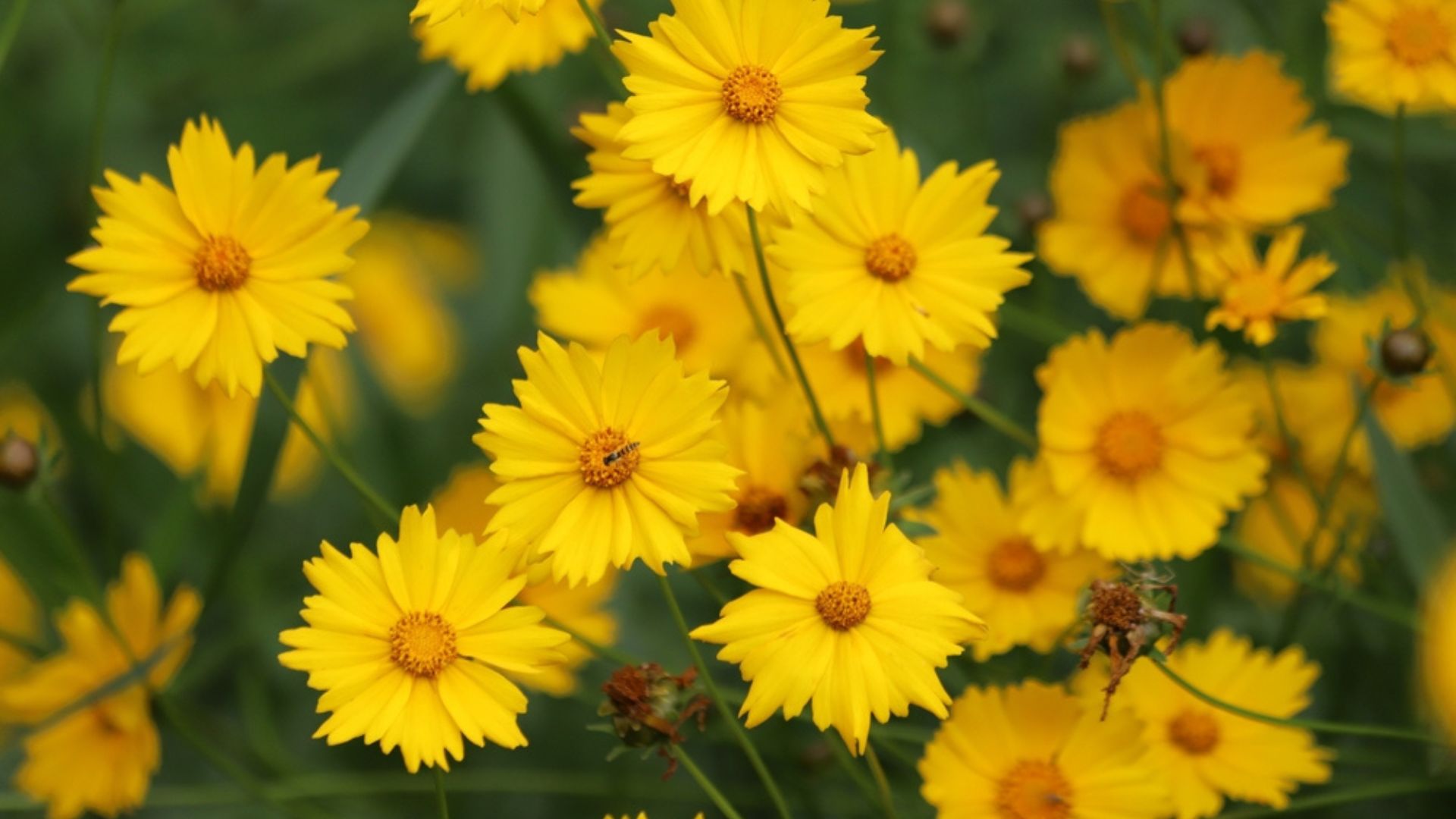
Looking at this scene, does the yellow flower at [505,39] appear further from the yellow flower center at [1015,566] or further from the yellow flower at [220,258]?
the yellow flower center at [1015,566]

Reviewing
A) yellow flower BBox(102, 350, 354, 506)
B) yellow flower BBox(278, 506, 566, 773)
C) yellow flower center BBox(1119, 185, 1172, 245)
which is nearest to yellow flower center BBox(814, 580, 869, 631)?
yellow flower BBox(278, 506, 566, 773)

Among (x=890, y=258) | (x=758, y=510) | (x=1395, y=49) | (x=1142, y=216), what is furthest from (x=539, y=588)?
(x=1395, y=49)

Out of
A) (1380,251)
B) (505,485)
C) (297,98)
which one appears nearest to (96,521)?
(297,98)

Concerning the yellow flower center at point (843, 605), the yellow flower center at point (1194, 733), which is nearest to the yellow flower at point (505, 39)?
the yellow flower center at point (843, 605)

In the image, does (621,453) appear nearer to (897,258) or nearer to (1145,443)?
(897,258)

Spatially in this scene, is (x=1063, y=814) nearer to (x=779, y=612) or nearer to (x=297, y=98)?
(x=779, y=612)
